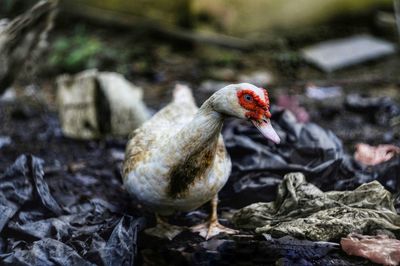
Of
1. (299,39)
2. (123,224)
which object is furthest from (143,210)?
(299,39)

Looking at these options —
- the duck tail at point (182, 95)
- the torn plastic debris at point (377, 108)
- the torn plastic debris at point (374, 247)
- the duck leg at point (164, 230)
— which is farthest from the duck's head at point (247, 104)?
the torn plastic debris at point (377, 108)

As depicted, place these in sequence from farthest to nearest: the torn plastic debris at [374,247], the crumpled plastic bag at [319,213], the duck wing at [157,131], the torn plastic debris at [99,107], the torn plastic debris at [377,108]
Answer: the torn plastic debris at [377,108], the torn plastic debris at [99,107], the duck wing at [157,131], the crumpled plastic bag at [319,213], the torn plastic debris at [374,247]

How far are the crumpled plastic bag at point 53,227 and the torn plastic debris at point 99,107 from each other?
1046 millimetres

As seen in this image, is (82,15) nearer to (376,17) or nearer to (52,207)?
A: (376,17)

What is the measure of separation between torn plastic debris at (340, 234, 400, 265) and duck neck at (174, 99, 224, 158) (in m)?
0.77

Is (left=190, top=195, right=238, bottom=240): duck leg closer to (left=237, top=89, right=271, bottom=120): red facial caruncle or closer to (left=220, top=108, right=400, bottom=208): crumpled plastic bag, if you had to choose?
(left=220, top=108, right=400, bottom=208): crumpled plastic bag

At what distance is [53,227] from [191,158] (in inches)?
31.3

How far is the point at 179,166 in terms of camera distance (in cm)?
294

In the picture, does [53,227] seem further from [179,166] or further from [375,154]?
[375,154]

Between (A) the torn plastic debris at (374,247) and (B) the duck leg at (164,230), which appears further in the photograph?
(B) the duck leg at (164,230)

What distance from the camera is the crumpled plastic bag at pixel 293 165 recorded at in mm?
3504

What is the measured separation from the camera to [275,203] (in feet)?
10.7

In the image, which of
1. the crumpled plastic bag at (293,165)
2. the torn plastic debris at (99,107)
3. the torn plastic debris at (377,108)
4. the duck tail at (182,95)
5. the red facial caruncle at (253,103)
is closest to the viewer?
the red facial caruncle at (253,103)

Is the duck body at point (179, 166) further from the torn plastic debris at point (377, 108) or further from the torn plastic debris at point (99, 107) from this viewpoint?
the torn plastic debris at point (377, 108)
